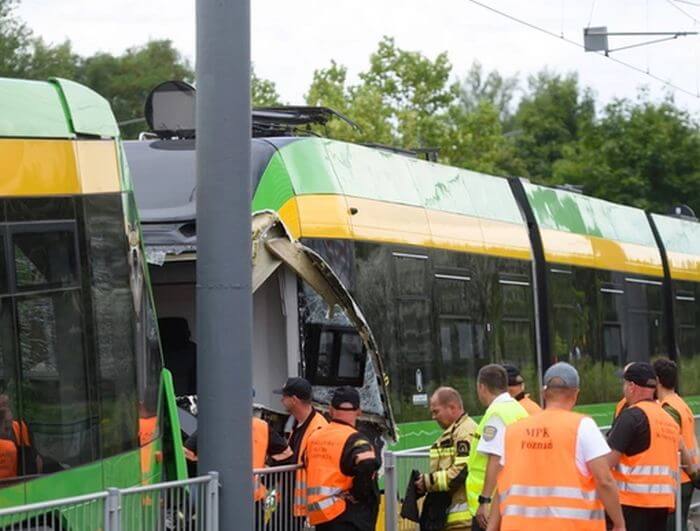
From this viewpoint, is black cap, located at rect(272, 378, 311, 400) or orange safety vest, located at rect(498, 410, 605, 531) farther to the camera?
black cap, located at rect(272, 378, 311, 400)

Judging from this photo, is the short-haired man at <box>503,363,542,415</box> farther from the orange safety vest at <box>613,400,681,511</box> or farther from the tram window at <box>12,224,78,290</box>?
the tram window at <box>12,224,78,290</box>

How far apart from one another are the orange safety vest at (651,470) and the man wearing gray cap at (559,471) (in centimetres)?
239

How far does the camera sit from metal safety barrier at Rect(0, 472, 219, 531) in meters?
7.73

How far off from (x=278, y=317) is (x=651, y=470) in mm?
3432

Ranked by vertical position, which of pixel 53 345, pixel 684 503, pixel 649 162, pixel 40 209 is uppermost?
pixel 649 162

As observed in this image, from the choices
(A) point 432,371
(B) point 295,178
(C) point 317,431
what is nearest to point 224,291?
(C) point 317,431

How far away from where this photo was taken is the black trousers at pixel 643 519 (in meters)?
11.5

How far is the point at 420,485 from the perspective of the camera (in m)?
10.9

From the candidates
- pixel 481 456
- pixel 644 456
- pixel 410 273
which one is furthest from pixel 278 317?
pixel 481 456

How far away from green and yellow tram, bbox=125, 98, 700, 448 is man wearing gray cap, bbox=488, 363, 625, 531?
4.19 meters

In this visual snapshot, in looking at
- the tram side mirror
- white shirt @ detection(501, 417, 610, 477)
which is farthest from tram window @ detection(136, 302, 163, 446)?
the tram side mirror

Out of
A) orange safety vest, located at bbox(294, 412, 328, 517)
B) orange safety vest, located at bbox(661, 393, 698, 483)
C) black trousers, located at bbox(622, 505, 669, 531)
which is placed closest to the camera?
orange safety vest, located at bbox(294, 412, 328, 517)

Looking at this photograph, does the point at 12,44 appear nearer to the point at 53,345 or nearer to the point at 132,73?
the point at 132,73

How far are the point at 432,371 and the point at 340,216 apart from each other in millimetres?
2361
